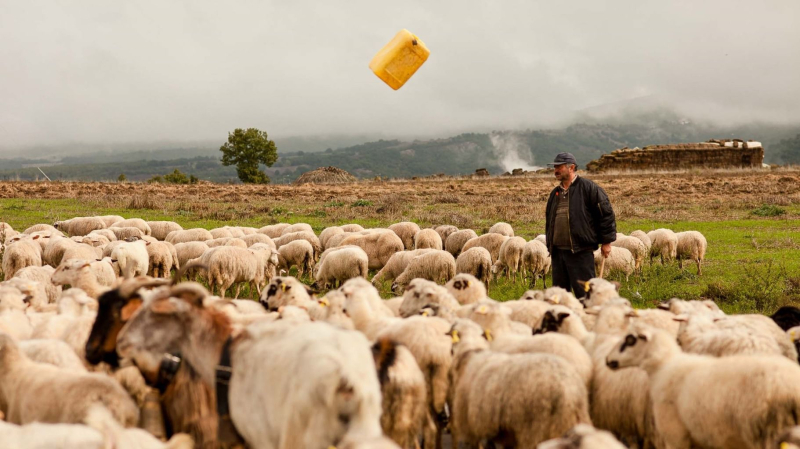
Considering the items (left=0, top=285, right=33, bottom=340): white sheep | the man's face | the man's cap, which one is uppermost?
the man's cap

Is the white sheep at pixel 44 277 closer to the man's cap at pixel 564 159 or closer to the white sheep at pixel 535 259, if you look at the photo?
the man's cap at pixel 564 159

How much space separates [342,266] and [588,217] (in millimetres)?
6059

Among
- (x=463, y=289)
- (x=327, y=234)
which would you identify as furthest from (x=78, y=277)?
(x=327, y=234)

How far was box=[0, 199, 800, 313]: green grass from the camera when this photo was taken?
38.9 feet

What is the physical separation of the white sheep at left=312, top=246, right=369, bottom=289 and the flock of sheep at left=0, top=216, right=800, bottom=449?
557cm

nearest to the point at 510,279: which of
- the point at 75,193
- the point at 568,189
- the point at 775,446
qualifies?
the point at 568,189

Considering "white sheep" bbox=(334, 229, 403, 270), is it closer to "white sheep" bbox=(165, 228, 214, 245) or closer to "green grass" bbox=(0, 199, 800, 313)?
"green grass" bbox=(0, 199, 800, 313)

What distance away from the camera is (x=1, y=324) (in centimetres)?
662

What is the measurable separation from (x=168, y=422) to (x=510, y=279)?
11690 mm

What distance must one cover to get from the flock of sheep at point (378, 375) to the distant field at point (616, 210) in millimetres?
5580

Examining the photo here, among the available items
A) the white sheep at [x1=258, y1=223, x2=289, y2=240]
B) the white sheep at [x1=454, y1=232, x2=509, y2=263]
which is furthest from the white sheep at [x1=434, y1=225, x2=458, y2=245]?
the white sheep at [x1=258, y1=223, x2=289, y2=240]

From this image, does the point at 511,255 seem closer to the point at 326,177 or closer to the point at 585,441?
the point at 585,441

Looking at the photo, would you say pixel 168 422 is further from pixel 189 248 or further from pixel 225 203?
pixel 225 203

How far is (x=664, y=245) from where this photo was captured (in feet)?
53.2
